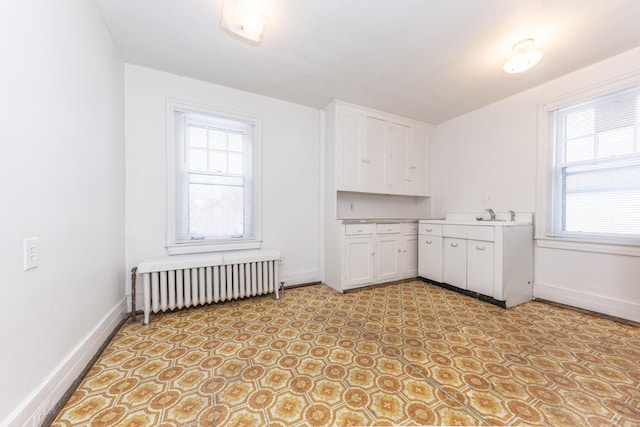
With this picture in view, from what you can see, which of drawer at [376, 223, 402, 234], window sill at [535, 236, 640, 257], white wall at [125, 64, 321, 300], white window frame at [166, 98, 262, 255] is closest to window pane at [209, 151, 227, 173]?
white window frame at [166, 98, 262, 255]

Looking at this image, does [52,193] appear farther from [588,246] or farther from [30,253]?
[588,246]

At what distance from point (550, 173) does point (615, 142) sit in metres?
0.55

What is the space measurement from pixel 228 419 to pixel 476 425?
1.23 m

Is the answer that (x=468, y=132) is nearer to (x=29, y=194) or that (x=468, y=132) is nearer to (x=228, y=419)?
(x=228, y=419)

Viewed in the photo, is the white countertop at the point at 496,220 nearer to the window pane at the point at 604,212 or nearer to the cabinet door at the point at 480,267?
the cabinet door at the point at 480,267

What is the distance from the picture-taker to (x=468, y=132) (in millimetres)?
3643

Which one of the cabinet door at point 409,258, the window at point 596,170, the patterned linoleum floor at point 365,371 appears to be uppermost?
the window at point 596,170

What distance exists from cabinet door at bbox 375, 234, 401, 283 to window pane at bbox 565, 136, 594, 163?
2170mm

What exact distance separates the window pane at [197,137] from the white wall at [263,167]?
271 millimetres

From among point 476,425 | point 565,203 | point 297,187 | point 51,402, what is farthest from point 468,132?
point 51,402

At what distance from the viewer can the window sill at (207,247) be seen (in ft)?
8.68

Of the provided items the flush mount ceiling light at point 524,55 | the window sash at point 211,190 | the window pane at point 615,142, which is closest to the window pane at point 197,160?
the window sash at point 211,190

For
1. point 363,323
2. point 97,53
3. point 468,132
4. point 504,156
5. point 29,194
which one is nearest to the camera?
point 29,194

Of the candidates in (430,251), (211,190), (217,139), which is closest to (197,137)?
(217,139)
